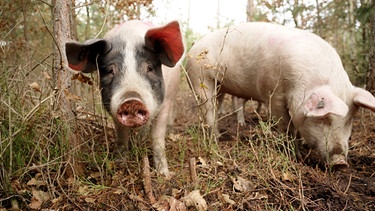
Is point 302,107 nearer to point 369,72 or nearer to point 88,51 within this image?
point 88,51

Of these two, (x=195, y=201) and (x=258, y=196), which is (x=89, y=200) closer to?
(x=195, y=201)

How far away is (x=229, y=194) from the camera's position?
115 inches

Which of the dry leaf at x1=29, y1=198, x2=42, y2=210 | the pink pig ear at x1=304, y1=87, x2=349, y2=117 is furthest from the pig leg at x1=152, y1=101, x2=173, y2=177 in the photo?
the pink pig ear at x1=304, y1=87, x2=349, y2=117

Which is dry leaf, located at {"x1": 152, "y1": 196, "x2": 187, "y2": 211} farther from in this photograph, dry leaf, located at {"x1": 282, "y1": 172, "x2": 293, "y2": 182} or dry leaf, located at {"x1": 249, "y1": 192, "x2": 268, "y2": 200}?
dry leaf, located at {"x1": 282, "y1": 172, "x2": 293, "y2": 182}

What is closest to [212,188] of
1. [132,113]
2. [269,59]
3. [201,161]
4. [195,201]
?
[195,201]

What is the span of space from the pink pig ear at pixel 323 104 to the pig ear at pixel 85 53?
1981 mm

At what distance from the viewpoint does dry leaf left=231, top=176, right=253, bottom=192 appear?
2966 millimetres

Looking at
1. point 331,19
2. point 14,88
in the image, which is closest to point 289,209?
point 14,88

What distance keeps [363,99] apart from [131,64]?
2.27 metres

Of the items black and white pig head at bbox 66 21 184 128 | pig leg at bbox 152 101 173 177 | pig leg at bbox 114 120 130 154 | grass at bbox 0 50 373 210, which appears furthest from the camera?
pig leg at bbox 114 120 130 154

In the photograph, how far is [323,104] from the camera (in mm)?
3443

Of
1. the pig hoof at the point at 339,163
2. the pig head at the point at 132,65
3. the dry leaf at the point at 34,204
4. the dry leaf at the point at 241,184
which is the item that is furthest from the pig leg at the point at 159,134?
the pig hoof at the point at 339,163

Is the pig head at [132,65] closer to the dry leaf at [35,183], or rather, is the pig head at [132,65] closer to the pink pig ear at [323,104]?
the dry leaf at [35,183]

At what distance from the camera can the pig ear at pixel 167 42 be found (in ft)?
10.4
